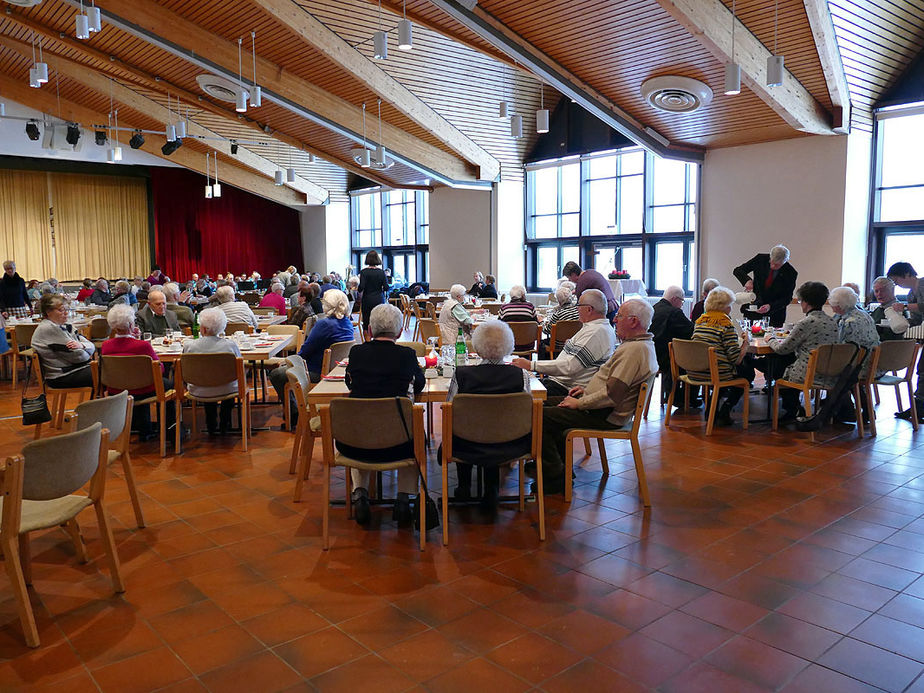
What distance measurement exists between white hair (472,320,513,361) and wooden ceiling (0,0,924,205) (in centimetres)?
491

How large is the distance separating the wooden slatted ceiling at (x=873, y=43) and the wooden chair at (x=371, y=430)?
7.05 metres

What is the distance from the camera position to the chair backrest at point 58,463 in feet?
8.89

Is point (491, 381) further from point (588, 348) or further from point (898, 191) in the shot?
point (898, 191)

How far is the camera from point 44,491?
109 inches

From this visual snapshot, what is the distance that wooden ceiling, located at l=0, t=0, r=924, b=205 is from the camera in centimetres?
810

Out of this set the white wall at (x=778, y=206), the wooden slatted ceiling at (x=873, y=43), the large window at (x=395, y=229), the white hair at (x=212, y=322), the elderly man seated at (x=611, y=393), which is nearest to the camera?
the elderly man seated at (x=611, y=393)

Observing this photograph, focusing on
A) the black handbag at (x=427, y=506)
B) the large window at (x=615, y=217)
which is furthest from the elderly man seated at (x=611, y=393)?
the large window at (x=615, y=217)

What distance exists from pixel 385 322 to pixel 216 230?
1854cm

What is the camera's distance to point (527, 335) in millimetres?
7688

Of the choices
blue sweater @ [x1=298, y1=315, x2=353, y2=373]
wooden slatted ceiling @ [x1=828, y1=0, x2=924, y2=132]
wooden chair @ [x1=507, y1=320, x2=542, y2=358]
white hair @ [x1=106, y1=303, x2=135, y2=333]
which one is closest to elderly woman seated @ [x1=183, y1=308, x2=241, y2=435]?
white hair @ [x1=106, y1=303, x2=135, y2=333]

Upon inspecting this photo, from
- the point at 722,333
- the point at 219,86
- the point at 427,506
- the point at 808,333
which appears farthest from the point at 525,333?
the point at 219,86

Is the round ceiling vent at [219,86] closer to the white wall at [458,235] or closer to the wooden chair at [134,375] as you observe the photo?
the white wall at [458,235]

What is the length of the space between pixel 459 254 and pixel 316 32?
6.92m

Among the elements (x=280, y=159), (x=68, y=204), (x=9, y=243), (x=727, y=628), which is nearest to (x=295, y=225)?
(x=280, y=159)
